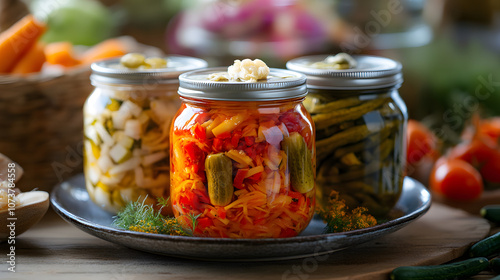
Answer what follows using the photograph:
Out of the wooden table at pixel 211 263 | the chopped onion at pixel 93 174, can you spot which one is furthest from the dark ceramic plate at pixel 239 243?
the chopped onion at pixel 93 174

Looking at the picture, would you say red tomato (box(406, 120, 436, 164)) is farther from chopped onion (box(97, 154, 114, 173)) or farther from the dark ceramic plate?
chopped onion (box(97, 154, 114, 173))

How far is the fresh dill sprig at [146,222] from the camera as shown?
4.87 feet

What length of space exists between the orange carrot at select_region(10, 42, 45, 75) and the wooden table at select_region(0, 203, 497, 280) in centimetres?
55

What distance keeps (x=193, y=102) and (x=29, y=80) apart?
2.28 ft

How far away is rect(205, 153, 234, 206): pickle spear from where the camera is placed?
131 centimetres

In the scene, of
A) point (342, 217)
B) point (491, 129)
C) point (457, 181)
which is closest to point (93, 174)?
point (342, 217)

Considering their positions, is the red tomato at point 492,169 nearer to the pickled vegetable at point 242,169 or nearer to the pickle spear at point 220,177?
the pickled vegetable at point 242,169

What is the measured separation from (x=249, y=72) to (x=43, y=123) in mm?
836

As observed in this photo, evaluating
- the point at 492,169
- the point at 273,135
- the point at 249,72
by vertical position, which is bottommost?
the point at 492,169

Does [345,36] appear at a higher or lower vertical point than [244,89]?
lower

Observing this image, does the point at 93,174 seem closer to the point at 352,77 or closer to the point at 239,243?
the point at 239,243

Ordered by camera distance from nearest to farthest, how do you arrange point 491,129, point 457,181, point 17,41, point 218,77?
point 218,77, point 17,41, point 457,181, point 491,129

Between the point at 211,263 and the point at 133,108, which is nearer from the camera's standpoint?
the point at 211,263

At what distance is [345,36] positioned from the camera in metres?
2.97
